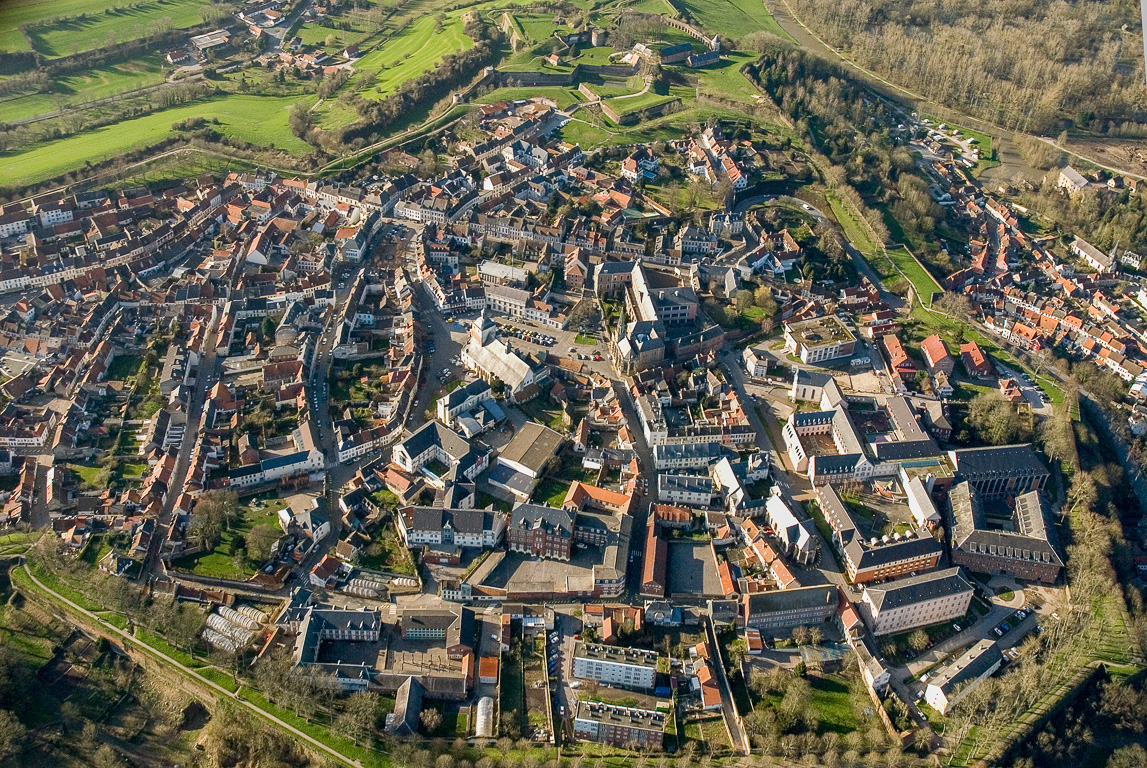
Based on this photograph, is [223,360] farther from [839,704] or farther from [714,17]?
[714,17]

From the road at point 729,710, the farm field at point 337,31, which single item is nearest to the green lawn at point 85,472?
the road at point 729,710

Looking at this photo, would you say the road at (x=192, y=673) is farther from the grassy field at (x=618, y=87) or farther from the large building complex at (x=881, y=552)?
the grassy field at (x=618, y=87)

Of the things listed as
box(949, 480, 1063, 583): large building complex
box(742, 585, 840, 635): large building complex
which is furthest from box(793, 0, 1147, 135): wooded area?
box(742, 585, 840, 635): large building complex

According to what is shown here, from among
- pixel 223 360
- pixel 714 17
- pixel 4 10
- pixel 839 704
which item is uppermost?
pixel 4 10

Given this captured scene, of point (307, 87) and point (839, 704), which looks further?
point (307, 87)

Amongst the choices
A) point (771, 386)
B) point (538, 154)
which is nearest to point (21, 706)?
point (771, 386)

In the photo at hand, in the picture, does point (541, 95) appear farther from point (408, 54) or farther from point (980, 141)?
point (980, 141)

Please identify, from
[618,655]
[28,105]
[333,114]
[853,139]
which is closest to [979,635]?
[618,655]
